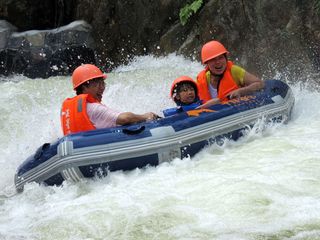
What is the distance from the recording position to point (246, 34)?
10289 millimetres

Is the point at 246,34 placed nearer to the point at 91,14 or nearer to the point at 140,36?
the point at 140,36

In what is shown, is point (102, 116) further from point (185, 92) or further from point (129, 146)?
point (185, 92)

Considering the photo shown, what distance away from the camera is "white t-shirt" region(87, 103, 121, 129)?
5.24m

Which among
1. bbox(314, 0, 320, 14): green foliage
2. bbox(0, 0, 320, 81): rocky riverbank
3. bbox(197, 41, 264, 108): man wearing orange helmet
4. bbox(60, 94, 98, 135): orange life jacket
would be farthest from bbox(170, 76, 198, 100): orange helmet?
bbox(314, 0, 320, 14): green foliage

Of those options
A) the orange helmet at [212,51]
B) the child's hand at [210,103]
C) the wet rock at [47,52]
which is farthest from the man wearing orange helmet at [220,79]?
the wet rock at [47,52]

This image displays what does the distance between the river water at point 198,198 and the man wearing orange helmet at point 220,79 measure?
0.65 meters

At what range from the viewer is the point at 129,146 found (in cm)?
499

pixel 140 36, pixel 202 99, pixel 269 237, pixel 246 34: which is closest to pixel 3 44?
pixel 140 36

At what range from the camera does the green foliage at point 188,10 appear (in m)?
11.2

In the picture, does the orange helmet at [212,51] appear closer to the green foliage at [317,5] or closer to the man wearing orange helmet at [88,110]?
the man wearing orange helmet at [88,110]

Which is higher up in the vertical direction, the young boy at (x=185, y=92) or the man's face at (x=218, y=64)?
the man's face at (x=218, y=64)

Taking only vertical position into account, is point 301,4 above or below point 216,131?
above

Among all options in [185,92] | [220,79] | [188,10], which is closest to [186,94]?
[185,92]

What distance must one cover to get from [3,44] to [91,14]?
8.09 feet
